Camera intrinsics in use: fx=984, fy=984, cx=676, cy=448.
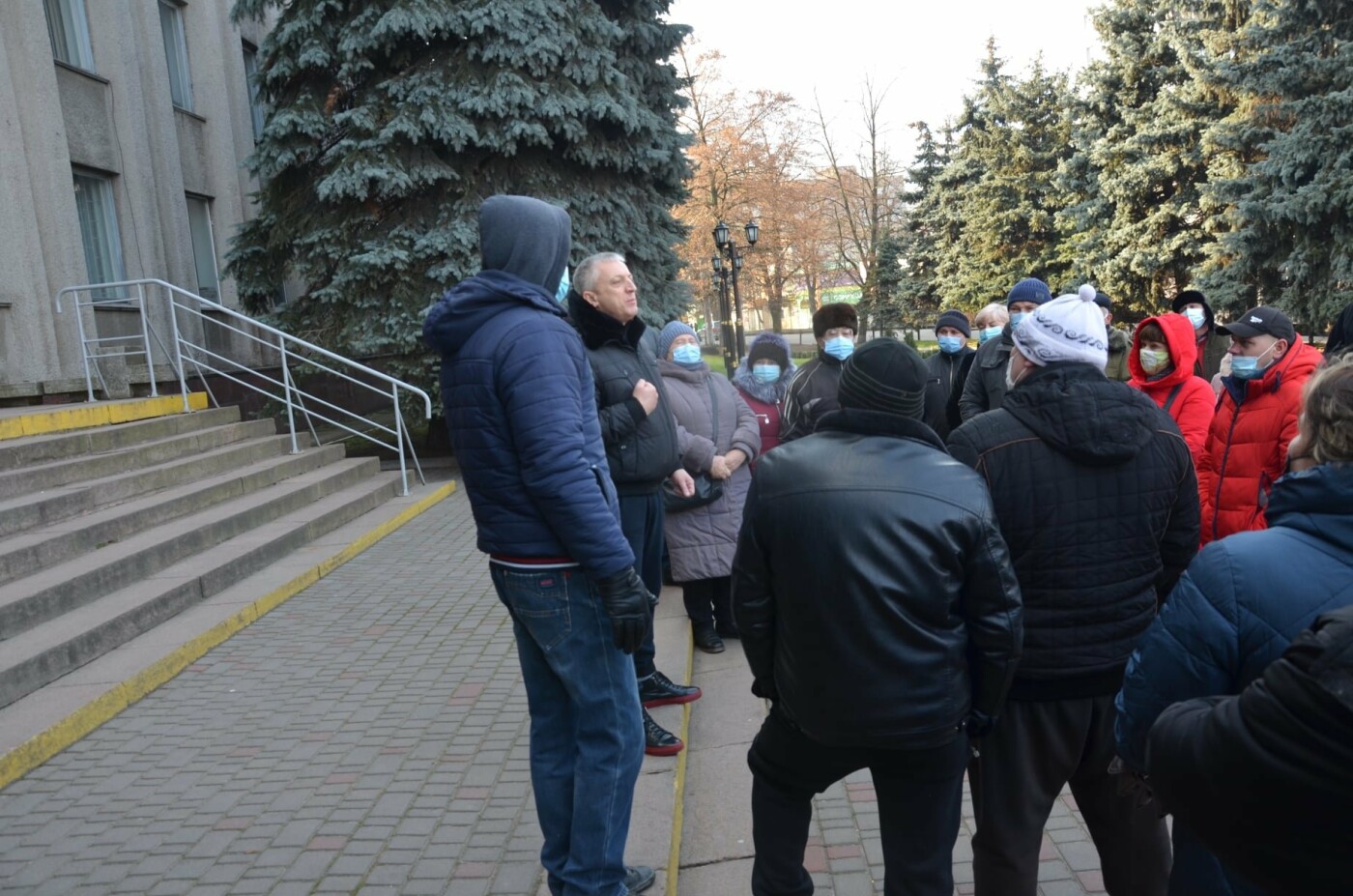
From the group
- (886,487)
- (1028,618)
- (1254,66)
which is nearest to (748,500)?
(886,487)

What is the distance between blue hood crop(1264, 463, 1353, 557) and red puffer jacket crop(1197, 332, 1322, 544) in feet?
9.27

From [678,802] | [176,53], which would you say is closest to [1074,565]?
[678,802]

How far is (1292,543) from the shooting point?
1626mm

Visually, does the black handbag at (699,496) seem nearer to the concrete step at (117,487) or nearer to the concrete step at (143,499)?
the concrete step at (143,499)

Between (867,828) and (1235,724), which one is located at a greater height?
(1235,724)

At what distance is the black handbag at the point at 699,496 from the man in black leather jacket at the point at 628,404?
1.08m

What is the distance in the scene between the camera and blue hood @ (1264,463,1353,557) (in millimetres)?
1577

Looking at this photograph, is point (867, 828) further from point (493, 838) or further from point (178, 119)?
point (178, 119)

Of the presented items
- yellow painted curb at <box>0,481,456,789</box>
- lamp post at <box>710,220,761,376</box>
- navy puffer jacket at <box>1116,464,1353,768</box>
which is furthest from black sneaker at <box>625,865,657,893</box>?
lamp post at <box>710,220,761,376</box>

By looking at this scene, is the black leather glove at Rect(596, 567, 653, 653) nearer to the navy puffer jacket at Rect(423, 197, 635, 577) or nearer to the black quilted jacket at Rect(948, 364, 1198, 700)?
the navy puffer jacket at Rect(423, 197, 635, 577)

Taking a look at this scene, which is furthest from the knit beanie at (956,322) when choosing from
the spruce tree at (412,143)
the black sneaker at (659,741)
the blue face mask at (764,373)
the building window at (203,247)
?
the building window at (203,247)

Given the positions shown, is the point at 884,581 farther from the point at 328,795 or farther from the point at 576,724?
the point at 328,795

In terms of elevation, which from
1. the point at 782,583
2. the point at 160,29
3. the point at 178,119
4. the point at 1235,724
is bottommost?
the point at 782,583

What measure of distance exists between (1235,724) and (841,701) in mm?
1201
